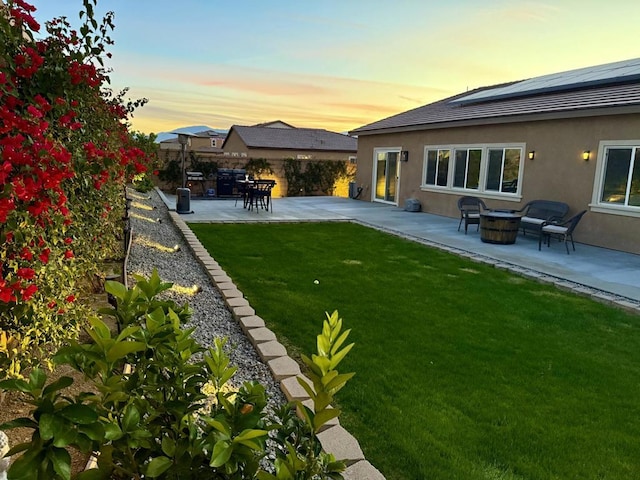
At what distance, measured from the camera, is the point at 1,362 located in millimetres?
1997

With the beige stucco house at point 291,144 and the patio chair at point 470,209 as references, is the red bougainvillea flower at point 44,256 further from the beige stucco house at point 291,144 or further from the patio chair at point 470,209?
the beige stucco house at point 291,144

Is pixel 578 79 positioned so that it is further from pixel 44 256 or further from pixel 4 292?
pixel 4 292

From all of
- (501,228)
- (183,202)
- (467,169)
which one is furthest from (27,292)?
(467,169)

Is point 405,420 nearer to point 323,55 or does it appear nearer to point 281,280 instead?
point 281,280

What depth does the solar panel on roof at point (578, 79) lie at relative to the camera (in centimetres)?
1051

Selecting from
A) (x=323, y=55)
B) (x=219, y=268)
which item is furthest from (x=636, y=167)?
(x=323, y=55)

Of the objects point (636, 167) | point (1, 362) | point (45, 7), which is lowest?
point (1, 362)

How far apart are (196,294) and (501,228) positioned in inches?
273

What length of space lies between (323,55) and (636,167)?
1210 centimetres

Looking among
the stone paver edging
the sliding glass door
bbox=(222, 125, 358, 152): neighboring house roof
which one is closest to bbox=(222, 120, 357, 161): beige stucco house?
bbox=(222, 125, 358, 152): neighboring house roof

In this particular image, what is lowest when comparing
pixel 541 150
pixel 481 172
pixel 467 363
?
pixel 467 363

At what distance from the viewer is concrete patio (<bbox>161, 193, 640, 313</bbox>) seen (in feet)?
22.0

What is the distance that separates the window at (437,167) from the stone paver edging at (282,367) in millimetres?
9832

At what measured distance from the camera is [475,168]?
42.6ft
